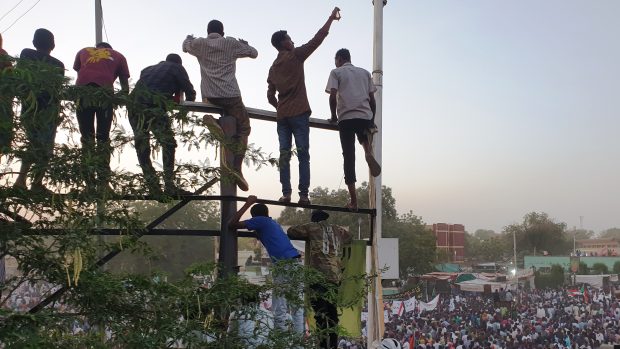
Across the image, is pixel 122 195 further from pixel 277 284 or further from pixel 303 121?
pixel 303 121

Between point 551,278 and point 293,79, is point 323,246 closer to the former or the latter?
point 293,79

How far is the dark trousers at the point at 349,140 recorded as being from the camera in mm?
5551

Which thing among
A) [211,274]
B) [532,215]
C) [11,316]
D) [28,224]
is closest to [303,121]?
[211,274]

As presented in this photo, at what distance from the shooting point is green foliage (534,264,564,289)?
165 ft

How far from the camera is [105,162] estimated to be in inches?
114

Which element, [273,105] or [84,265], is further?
[273,105]

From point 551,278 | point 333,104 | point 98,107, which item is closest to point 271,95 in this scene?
point 333,104

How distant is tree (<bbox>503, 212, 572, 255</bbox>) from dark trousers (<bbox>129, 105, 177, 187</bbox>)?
73226mm

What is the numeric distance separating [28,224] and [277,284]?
135cm

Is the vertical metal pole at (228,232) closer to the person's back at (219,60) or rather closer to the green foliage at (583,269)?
the person's back at (219,60)

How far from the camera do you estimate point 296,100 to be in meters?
5.10

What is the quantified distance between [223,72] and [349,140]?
1442 mm

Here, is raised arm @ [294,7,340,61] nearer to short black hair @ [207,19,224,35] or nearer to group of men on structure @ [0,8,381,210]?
group of men on structure @ [0,8,381,210]

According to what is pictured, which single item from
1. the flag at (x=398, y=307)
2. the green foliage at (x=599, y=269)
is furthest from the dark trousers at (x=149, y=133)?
the green foliage at (x=599, y=269)
